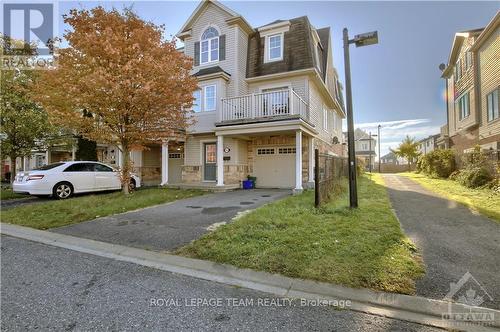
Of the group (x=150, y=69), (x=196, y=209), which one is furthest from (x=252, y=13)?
(x=196, y=209)

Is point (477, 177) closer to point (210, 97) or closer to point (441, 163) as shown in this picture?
point (441, 163)

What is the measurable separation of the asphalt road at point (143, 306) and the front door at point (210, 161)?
35.3 ft

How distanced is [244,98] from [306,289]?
1083 centimetres

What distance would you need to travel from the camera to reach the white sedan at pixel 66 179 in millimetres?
10469

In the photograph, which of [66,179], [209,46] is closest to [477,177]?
[209,46]

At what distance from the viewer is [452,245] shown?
15.9 feet

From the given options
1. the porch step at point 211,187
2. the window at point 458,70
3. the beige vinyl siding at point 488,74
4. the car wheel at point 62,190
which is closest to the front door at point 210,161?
the porch step at point 211,187

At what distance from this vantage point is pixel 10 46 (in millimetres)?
15070

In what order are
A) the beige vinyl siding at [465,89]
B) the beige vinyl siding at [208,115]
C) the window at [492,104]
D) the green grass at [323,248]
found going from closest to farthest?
the green grass at [323,248] < the beige vinyl siding at [208,115] < the window at [492,104] < the beige vinyl siding at [465,89]

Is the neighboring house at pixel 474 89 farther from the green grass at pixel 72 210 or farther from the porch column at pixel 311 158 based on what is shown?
the green grass at pixel 72 210

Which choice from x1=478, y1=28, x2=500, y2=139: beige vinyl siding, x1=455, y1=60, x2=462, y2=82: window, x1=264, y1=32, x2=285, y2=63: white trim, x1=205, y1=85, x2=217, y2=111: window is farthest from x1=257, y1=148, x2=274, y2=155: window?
x1=455, y1=60, x2=462, y2=82: window

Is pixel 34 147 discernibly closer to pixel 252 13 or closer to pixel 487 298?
pixel 252 13

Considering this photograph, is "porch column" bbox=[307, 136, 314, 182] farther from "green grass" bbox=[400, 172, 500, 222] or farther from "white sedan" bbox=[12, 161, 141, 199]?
"white sedan" bbox=[12, 161, 141, 199]

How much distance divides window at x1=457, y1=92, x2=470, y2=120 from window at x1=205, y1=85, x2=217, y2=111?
677 inches
